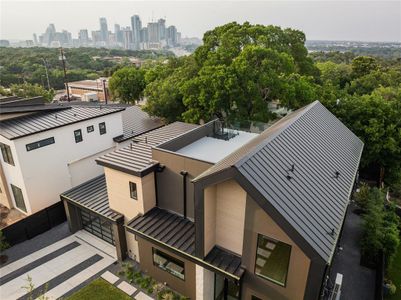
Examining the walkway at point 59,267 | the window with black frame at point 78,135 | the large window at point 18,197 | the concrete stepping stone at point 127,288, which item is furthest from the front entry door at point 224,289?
the large window at point 18,197

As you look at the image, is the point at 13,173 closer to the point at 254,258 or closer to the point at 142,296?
the point at 142,296

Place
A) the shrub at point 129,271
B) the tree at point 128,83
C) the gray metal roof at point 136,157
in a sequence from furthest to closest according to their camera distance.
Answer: the tree at point 128,83 < the shrub at point 129,271 < the gray metal roof at point 136,157

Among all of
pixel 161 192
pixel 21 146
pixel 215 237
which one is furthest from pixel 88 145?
pixel 215 237

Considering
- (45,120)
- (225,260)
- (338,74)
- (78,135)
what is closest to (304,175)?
(225,260)

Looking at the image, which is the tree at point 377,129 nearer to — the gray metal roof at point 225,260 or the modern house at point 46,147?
the gray metal roof at point 225,260

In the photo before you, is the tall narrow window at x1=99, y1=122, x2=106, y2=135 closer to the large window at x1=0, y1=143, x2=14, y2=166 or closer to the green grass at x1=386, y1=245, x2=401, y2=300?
the large window at x1=0, y1=143, x2=14, y2=166

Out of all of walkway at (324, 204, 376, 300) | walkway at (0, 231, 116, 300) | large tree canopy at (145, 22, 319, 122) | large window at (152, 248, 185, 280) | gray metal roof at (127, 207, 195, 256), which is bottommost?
walkway at (324, 204, 376, 300)

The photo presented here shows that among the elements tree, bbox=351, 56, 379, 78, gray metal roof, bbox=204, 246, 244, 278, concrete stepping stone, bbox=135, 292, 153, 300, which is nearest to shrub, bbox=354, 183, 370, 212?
gray metal roof, bbox=204, 246, 244, 278
